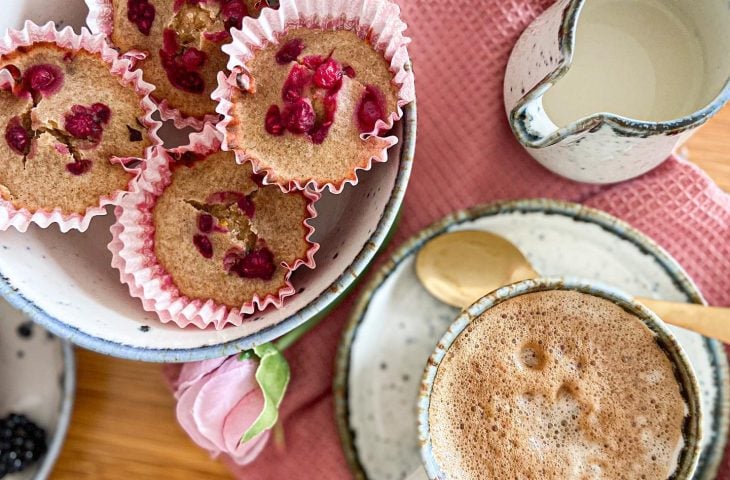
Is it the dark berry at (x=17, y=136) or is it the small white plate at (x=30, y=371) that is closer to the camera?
the dark berry at (x=17, y=136)

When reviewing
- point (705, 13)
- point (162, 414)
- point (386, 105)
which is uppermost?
point (705, 13)

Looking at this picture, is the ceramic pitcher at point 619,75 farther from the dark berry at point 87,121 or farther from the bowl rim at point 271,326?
the dark berry at point 87,121

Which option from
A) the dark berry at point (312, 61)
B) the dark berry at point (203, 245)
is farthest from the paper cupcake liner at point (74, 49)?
the dark berry at point (312, 61)

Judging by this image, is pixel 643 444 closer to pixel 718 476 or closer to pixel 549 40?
pixel 718 476

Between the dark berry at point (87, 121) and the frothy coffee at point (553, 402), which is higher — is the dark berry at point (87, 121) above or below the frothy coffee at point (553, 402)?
below

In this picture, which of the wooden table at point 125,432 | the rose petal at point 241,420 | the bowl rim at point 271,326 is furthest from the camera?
the wooden table at point 125,432

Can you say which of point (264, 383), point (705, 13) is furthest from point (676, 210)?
point (264, 383)

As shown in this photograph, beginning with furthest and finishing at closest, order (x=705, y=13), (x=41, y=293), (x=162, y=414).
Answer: (x=162, y=414) → (x=705, y=13) → (x=41, y=293)

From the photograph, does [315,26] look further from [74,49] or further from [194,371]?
[194,371]
